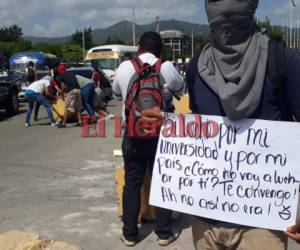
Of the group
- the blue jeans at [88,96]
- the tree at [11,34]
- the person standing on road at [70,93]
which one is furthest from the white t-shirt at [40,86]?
the tree at [11,34]

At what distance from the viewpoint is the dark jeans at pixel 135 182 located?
5156 millimetres

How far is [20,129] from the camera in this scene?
1551 centimetres

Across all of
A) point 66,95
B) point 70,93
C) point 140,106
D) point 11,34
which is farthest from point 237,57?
point 11,34

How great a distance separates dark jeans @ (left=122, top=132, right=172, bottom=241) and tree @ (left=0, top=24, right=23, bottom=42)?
9072 centimetres

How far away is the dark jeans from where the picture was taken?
5156mm

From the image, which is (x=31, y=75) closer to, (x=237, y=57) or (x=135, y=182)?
(x=135, y=182)

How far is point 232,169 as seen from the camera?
2516 mm

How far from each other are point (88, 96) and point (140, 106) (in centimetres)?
1101

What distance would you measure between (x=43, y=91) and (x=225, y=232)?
44.8ft

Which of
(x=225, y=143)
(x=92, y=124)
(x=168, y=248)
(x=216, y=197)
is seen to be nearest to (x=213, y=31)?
(x=225, y=143)

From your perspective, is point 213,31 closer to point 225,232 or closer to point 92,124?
point 225,232

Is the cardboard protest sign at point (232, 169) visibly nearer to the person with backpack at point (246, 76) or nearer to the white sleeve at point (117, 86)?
the person with backpack at point (246, 76)

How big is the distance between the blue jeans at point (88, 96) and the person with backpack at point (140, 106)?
33.8ft

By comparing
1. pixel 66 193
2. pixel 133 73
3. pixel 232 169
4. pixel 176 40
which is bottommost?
pixel 66 193
